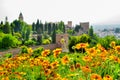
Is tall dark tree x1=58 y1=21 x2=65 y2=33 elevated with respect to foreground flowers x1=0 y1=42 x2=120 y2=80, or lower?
lower

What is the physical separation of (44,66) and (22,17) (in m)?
115

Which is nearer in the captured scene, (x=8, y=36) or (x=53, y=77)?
(x=53, y=77)

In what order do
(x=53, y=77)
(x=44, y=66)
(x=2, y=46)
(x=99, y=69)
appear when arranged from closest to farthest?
(x=53, y=77) < (x=44, y=66) < (x=99, y=69) < (x=2, y=46)

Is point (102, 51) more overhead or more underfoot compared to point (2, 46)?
more overhead

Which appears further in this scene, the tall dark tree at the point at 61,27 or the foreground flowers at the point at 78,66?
the tall dark tree at the point at 61,27

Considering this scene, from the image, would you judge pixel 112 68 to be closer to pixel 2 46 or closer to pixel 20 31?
pixel 2 46

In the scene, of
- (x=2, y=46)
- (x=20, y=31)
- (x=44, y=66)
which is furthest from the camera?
(x=20, y=31)

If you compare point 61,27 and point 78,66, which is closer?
point 78,66

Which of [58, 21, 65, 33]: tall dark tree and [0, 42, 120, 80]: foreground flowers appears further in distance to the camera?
[58, 21, 65, 33]: tall dark tree

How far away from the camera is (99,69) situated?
544cm

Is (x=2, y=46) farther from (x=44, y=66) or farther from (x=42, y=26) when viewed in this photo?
(x=44, y=66)

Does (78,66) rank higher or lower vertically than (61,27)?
higher

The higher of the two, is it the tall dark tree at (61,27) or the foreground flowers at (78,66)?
the foreground flowers at (78,66)

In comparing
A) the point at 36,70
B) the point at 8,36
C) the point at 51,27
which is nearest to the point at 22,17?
the point at 51,27
